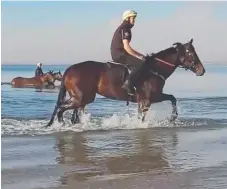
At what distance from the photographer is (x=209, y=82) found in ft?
31.9

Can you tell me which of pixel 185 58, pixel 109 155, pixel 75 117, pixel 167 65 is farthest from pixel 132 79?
pixel 109 155

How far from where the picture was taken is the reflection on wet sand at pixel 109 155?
4379mm

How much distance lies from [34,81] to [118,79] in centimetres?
523

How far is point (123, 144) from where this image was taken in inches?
228

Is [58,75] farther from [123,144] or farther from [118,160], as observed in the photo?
[118,160]

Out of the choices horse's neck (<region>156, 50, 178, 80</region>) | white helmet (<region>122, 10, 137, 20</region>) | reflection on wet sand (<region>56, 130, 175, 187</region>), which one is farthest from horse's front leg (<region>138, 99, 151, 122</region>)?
white helmet (<region>122, 10, 137, 20</region>)

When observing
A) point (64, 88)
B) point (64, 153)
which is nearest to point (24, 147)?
point (64, 153)

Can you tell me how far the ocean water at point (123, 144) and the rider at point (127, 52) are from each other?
0.66 m

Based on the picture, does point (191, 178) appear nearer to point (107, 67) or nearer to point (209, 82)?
point (107, 67)

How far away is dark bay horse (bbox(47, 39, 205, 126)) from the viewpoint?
23.2 ft

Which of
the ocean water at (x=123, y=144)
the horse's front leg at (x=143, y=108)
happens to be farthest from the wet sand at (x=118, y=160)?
the horse's front leg at (x=143, y=108)

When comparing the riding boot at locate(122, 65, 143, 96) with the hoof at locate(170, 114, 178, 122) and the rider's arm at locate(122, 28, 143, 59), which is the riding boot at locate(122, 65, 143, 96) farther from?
the hoof at locate(170, 114, 178, 122)

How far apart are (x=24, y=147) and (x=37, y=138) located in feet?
2.09

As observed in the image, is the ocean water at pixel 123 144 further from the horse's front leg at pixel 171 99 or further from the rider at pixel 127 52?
the rider at pixel 127 52
